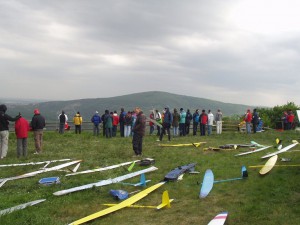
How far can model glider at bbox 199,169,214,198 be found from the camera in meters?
8.52

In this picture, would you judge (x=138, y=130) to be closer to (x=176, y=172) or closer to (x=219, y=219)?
(x=176, y=172)

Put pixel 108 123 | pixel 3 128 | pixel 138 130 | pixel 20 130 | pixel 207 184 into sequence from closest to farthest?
pixel 207 184 < pixel 3 128 < pixel 138 130 < pixel 20 130 < pixel 108 123

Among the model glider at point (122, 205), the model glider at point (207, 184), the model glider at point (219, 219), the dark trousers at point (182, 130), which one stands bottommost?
the model glider at point (122, 205)

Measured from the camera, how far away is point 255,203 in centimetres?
767

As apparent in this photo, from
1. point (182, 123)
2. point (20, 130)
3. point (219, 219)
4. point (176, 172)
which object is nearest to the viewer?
point (219, 219)

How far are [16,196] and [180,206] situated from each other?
4.22 meters

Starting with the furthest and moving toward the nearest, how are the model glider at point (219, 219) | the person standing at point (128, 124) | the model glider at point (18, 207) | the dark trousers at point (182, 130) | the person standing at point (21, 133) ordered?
the dark trousers at point (182, 130) → the person standing at point (128, 124) → the person standing at point (21, 133) → the model glider at point (18, 207) → the model glider at point (219, 219)

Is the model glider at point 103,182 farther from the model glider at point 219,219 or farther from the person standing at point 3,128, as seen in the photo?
the person standing at point 3,128

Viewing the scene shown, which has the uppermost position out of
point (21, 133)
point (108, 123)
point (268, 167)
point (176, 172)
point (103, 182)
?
point (108, 123)

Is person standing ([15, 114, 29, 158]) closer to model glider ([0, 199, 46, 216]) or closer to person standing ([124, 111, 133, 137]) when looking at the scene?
model glider ([0, 199, 46, 216])

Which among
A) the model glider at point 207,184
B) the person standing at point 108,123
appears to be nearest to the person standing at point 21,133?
the person standing at point 108,123

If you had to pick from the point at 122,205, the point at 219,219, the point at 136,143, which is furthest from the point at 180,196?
the point at 136,143

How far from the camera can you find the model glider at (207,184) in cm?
852

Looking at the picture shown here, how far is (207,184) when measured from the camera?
928cm
